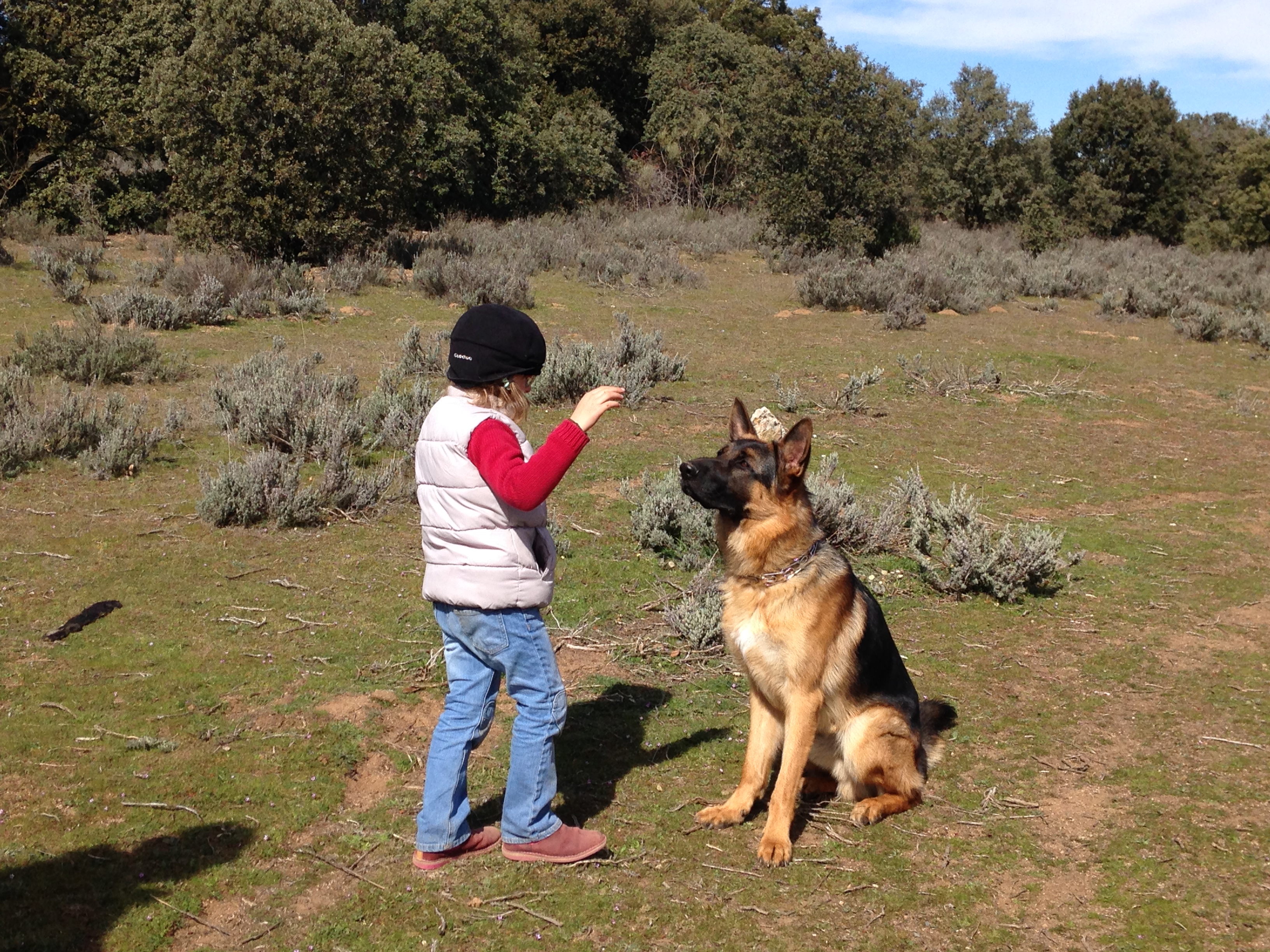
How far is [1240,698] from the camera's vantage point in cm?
548

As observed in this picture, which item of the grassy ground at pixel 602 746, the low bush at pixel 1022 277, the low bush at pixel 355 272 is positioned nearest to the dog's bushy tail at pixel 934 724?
the grassy ground at pixel 602 746

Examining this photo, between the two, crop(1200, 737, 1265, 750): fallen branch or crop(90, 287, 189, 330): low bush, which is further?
crop(90, 287, 189, 330): low bush

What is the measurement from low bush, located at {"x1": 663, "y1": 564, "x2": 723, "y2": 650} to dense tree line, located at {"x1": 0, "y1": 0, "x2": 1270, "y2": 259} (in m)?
12.0

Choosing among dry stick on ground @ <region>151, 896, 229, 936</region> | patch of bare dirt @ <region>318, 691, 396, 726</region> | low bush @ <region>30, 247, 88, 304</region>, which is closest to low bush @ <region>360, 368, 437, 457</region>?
patch of bare dirt @ <region>318, 691, 396, 726</region>

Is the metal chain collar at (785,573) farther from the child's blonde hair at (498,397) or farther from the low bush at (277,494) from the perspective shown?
the low bush at (277,494)

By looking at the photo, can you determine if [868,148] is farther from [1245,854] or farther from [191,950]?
[191,950]

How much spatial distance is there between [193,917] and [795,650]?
2.27 m

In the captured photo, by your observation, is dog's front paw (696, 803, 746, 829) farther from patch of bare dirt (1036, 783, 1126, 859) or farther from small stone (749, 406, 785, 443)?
small stone (749, 406, 785, 443)

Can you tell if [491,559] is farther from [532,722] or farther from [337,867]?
[337,867]

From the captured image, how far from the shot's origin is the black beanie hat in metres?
3.45

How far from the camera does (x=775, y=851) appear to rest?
392 centimetres

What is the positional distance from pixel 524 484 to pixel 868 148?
18.5m

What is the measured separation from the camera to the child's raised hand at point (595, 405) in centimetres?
340

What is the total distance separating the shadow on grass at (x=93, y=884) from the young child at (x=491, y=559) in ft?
2.64
